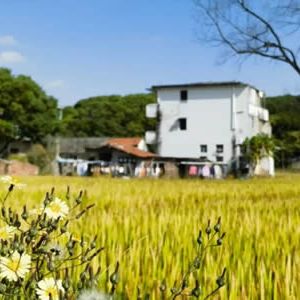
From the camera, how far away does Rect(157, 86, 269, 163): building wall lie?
1670 inches

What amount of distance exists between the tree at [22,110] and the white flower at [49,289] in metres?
42.4

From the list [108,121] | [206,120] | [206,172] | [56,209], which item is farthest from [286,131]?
[56,209]

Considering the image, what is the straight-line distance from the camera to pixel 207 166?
4072 centimetres

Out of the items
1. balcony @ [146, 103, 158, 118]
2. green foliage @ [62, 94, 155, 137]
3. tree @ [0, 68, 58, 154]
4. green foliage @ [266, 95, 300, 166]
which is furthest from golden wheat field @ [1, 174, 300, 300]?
green foliage @ [62, 94, 155, 137]

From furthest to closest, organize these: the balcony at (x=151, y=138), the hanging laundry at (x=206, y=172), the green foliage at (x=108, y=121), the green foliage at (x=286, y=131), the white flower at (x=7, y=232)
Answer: the green foliage at (x=108, y=121) < the green foliage at (x=286, y=131) < the balcony at (x=151, y=138) < the hanging laundry at (x=206, y=172) < the white flower at (x=7, y=232)

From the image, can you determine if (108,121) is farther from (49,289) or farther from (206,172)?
(49,289)

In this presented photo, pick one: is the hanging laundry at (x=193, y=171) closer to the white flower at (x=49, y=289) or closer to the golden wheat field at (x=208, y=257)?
the golden wheat field at (x=208, y=257)

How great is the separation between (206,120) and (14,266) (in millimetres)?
42363

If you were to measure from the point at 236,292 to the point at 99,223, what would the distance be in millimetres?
2520

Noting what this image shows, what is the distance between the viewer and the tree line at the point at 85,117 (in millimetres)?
44125

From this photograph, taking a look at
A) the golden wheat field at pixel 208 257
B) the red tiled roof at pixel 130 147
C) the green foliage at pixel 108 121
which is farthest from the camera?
the green foliage at pixel 108 121

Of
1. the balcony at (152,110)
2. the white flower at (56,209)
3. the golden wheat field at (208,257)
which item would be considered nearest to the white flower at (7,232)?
the white flower at (56,209)

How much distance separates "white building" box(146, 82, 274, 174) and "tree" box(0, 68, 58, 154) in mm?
8112

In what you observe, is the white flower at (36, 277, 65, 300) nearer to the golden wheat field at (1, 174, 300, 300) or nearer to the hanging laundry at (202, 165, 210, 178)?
the golden wheat field at (1, 174, 300, 300)
